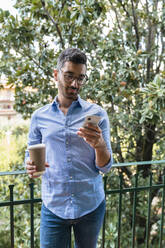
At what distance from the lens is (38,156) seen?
111 cm

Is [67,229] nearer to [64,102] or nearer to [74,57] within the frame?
[64,102]

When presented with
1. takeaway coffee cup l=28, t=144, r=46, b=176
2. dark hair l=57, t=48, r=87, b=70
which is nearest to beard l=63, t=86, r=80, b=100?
dark hair l=57, t=48, r=87, b=70

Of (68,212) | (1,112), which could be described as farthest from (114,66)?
(1,112)

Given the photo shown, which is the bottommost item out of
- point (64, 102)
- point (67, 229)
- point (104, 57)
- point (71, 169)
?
point (67, 229)

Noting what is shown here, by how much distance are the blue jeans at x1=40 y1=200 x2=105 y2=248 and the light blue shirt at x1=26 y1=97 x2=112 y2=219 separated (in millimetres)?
33

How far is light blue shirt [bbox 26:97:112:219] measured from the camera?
117cm

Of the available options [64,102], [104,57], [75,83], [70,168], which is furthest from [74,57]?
[104,57]

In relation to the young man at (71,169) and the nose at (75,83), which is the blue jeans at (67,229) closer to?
the young man at (71,169)

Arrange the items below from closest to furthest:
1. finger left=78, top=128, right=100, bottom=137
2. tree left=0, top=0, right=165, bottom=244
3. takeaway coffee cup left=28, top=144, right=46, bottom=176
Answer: finger left=78, top=128, right=100, bottom=137 < takeaway coffee cup left=28, top=144, right=46, bottom=176 < tree left=0, top=0, right=165, bottom=244

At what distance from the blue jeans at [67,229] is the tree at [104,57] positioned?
141cm

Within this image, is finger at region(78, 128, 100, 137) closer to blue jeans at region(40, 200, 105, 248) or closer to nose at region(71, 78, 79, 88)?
nose at region(71, 78, 79, 88)

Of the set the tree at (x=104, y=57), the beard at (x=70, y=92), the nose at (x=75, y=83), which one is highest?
the tree at (x=104, y=57)

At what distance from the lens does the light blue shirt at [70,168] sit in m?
1.17

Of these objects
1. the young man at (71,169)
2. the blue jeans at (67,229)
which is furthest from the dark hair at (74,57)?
the blue jeans at (67,229)
